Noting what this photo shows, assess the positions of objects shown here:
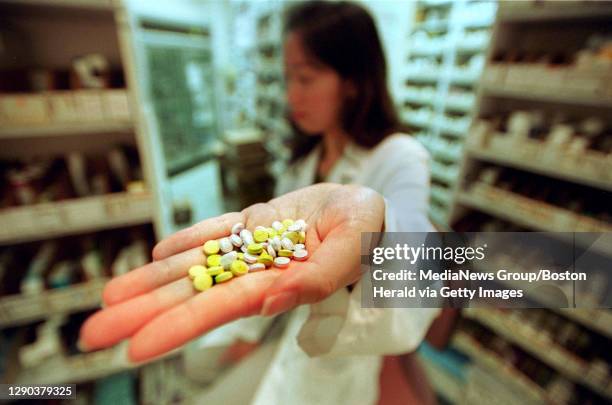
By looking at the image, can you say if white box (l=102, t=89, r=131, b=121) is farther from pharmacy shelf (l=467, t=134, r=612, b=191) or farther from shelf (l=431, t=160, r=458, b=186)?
shelf (l=431, t=160, r=458, b=186)

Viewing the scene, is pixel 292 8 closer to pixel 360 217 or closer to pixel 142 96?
pixel 142 96

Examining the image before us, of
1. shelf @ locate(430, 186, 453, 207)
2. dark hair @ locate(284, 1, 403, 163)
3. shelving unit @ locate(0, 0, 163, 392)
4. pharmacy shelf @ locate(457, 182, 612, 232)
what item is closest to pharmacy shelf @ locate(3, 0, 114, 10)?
shelving unit @ locate(0, 0, 163, 392)

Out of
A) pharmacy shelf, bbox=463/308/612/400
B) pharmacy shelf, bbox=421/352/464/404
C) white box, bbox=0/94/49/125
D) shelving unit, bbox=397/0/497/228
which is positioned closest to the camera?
white box, bbox=0/94/49/125

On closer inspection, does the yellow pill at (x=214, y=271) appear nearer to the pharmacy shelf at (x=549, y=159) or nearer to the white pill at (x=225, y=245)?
the white pill at (x=225, y=245)

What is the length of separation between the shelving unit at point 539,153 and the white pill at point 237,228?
927 mm

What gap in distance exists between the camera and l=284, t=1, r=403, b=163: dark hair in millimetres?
751

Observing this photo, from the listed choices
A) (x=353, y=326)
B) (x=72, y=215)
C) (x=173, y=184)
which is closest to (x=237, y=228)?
(x=353, y=326)

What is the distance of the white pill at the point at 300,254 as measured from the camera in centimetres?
35

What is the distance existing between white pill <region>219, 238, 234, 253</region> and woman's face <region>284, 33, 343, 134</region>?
0.57 metres

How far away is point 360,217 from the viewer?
0.38m

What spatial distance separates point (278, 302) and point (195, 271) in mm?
110

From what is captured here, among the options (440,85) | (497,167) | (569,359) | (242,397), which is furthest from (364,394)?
(440,85)

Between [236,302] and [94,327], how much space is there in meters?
0.15

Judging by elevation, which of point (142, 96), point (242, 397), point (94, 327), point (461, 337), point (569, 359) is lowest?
point (461, 337)
